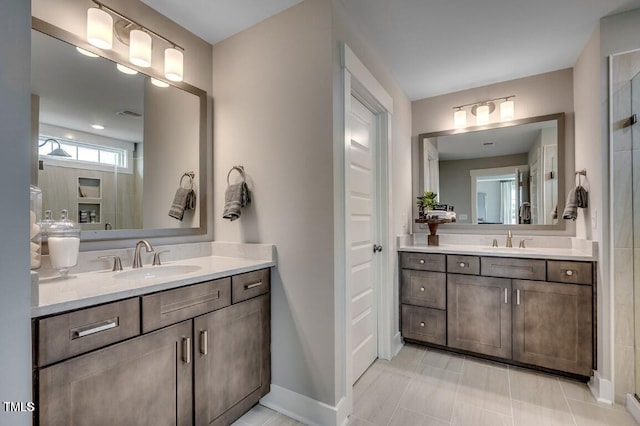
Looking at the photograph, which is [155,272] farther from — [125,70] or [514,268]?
[514,268]

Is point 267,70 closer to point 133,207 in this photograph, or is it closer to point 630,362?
point 133,207

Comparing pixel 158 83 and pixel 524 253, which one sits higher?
pixel 158 83

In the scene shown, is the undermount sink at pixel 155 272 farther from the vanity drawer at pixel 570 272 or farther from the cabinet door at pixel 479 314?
the vanity drawer at pixel 570 272

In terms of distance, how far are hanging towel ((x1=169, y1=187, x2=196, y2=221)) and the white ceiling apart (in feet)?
3.67

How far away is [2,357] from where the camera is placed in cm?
83

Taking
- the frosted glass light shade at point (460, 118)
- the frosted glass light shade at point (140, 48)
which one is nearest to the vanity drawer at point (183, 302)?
the frosted glass light shade at point (140, 48)

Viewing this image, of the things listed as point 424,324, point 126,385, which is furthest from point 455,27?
point 126,385

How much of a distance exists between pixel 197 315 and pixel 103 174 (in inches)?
39.3

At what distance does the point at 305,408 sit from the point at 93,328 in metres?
1.22

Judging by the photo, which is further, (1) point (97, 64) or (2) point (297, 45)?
(2) point (297, 45)

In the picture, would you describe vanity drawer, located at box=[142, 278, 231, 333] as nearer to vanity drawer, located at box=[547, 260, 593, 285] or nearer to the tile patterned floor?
the tile patterned floor

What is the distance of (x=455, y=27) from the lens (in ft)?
6.57

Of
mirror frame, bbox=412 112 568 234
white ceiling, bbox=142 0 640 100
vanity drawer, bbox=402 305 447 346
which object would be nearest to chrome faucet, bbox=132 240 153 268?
white ceiling, bbox=142 0 640 100

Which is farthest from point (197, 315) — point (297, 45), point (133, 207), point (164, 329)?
point (297, 45)
